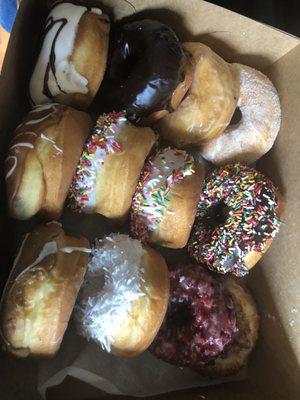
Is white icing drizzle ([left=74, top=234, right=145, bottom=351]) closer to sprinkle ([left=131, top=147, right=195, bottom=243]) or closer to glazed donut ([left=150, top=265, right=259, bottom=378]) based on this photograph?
sprinkle ([left=131, top=147, right=195, bottom=243])

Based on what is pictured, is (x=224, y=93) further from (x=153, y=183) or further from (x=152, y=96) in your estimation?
(x=153, y=183)

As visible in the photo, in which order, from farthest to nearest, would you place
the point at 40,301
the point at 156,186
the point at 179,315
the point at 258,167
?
the point at 258,167 < the point at 179,315 < the point at 156,186 < the point at 40,301

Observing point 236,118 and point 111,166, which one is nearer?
point 111,166

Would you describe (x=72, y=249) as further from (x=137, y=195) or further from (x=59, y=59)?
(x=59, y=59)

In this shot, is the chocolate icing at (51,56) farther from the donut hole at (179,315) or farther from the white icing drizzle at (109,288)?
the donut hole at (179,315)

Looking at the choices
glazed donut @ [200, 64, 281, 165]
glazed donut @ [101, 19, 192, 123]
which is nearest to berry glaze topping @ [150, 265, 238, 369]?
glazed donut @ [200, 64, 281, 165]

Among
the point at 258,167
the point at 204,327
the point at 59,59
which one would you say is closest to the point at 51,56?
the point at 59,59

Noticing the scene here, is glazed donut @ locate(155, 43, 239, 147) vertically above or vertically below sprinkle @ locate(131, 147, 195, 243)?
above
